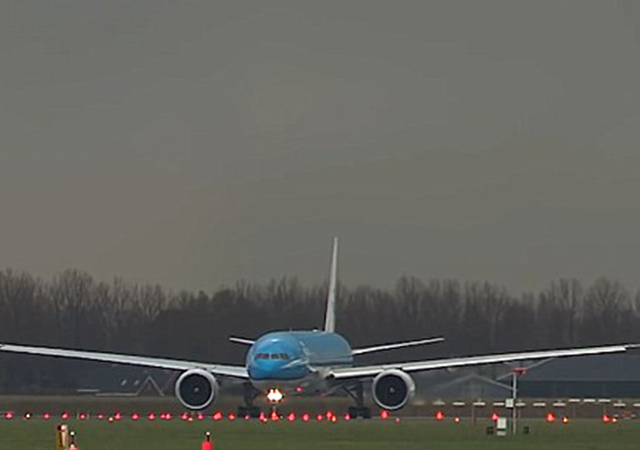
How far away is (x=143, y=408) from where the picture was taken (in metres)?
99.8

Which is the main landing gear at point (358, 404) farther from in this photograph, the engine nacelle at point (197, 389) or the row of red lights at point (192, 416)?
the engine nacelle at point (197, 389)

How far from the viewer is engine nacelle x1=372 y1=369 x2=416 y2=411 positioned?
89625mm

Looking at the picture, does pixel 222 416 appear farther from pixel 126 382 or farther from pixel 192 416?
pixel 126 382

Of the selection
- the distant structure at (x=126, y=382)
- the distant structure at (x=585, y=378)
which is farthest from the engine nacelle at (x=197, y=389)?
the distant structure at (x=585, y=378)

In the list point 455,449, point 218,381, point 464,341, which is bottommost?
point 455,449

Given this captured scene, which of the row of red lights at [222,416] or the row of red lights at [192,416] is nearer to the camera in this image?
the row of red lights at [222,416]

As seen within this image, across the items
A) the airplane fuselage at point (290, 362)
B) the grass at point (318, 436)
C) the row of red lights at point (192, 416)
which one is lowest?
the grass at point (318, 436)

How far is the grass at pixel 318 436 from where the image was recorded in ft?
185

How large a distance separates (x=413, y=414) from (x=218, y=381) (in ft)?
31.9

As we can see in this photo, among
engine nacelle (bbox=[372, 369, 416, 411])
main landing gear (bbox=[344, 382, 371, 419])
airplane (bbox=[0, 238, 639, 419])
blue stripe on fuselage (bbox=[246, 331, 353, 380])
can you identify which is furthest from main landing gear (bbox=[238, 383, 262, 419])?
engine nacelle (bbox=[372, 369, 416, 411])

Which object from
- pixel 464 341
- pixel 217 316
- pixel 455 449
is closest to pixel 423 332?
pixel 464 341

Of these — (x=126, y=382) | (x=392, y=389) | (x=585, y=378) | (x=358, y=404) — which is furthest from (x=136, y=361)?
(x=585, y=378)

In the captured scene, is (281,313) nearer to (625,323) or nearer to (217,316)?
(217,316)

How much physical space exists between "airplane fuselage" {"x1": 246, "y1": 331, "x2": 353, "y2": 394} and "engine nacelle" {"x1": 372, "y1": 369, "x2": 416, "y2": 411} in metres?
3.39
